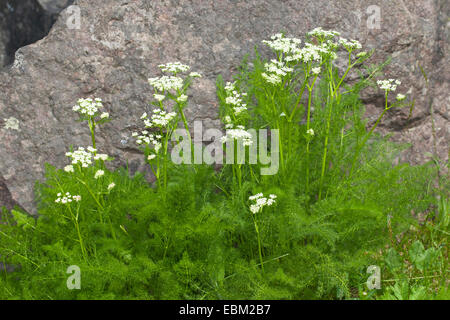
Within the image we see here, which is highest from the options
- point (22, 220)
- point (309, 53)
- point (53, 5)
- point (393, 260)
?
point (53, 5)

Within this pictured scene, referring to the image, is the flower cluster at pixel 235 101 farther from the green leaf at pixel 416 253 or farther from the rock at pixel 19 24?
the rock at pixel 19 24

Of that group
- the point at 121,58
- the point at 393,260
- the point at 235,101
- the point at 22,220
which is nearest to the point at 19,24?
the point at 121,58

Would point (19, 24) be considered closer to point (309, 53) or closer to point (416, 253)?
point (309, 53)

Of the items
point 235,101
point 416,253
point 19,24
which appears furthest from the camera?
point 19,24

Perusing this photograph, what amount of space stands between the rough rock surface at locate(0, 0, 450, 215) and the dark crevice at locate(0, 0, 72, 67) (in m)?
0.68

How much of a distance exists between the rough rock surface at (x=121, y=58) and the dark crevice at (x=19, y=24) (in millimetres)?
677

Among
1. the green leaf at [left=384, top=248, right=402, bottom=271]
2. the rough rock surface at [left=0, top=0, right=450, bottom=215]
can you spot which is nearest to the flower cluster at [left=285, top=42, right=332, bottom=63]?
the rough rock surface at [left=0, top=0, right=450, bottom=215]

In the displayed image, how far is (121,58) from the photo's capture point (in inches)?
137

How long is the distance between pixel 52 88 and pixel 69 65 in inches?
7.9

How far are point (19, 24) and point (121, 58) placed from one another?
1186 mm

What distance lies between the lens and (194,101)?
349cm
